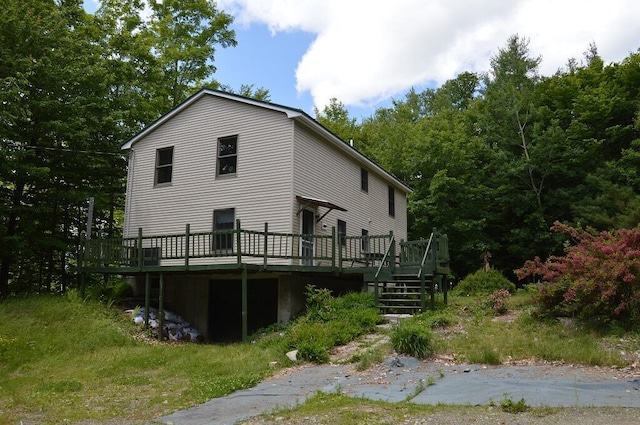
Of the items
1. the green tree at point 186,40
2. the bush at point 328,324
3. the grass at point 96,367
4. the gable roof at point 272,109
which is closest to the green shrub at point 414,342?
the bush at point 328,324

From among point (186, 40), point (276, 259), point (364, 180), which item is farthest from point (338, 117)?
point (276, 259)

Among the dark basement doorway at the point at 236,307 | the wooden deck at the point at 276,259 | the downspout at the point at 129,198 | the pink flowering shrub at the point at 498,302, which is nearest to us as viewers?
the pink flowering shrub at the point at 498,302

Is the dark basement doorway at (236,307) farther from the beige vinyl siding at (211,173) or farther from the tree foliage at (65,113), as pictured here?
the tree foliage at (65,113)

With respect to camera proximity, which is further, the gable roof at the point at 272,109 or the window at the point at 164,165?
the window at the point at 164,165

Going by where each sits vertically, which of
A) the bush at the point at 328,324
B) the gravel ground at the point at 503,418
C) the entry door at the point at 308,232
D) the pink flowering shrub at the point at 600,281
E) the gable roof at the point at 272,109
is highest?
the gable roof at the point at 272,109

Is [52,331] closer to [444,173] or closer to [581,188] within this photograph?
[444,173]

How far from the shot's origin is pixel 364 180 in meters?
20.8

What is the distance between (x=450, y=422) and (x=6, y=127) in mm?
17148

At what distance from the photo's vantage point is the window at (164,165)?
18.0 m

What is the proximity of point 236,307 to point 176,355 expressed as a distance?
16.8 ft

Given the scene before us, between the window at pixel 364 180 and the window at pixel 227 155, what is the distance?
5773 millimetres

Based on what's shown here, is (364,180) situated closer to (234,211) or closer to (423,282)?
(234,211)

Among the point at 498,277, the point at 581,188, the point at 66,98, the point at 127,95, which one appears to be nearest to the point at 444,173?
the point at 581,188

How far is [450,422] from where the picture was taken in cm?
541
